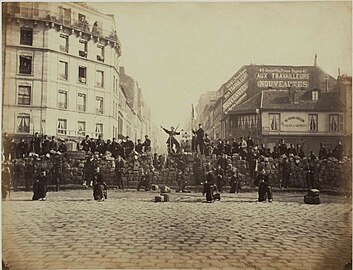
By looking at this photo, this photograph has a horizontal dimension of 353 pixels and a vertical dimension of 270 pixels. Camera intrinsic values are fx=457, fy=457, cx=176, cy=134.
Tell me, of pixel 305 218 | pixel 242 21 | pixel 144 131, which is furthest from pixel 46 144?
pixel 305 218

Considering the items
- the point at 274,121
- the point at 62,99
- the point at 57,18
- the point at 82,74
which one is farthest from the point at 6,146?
the point at 274,121

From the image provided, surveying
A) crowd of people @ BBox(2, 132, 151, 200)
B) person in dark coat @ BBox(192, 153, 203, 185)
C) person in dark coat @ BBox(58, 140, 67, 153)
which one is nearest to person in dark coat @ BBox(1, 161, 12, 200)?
crowd of people @ BBox(2, 132, 151, 200)

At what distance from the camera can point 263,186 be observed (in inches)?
191

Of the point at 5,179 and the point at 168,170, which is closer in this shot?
the point at 5,179

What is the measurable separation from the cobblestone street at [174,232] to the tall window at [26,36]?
160 centimetres

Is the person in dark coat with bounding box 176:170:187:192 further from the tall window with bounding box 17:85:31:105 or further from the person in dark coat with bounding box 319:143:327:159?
the tall window with bounding box 17:85:31:105

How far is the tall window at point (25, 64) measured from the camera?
15.9 ft

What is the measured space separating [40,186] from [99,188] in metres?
0.62

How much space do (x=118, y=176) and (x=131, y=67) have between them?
3.85ft

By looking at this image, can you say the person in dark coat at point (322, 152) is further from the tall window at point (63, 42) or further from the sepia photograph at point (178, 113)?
the tall window at point (63, 42)

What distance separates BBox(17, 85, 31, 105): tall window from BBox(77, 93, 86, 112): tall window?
0.51 meters

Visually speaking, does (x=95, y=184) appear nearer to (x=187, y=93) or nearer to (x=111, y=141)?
(x=111, y=141)

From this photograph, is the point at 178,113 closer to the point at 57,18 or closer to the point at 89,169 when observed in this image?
the point at 89,169

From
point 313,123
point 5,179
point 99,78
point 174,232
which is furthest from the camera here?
point 99,78
